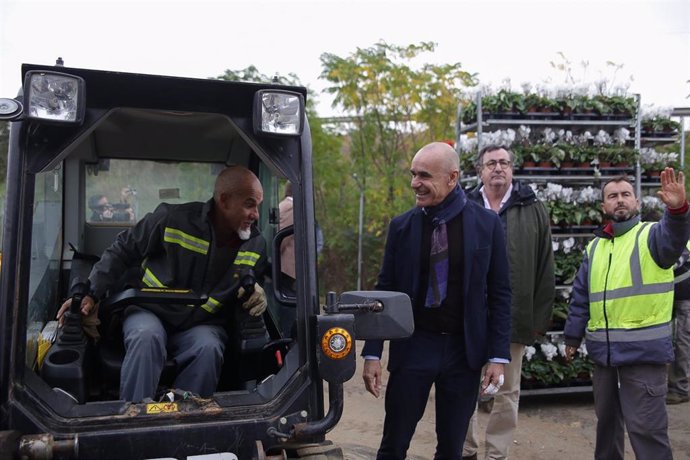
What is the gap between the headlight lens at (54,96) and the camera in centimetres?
243

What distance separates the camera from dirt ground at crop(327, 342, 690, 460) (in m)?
5.42

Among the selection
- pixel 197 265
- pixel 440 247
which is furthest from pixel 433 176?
pixel 197 265

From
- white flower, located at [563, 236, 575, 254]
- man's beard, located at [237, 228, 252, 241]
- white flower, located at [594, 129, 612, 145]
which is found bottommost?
white flower, located at [563, 236, 575, 254]

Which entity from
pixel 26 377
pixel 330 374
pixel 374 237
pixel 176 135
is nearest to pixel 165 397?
pixel 26 377

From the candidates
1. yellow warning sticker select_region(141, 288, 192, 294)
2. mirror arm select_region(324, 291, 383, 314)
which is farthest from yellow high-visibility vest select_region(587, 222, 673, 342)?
yellow warning sticker select_region(141, 288, 192, 294)

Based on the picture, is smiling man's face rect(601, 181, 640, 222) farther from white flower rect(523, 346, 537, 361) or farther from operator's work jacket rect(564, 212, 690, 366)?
white flower rect(523, 346, 537, 361)

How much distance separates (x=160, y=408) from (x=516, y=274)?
9.09 ft

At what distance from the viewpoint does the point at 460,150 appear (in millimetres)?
7008

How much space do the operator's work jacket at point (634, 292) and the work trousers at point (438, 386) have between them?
3.67 ft

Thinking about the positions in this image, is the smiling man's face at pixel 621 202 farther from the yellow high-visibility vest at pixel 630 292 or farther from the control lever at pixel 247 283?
the control lever at pixel 247 283

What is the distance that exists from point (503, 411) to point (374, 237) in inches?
309

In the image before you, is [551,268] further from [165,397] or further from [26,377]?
[26,377]

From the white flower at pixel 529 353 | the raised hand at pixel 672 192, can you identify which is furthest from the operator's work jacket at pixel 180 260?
the white flower at pixel 529 353

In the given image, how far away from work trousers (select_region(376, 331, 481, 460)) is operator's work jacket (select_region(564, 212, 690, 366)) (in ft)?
3.67
